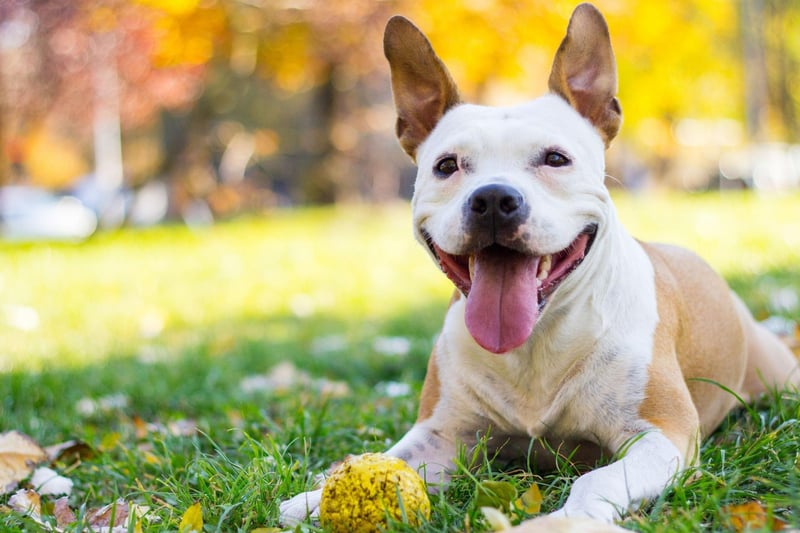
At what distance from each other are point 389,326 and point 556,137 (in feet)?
11.1

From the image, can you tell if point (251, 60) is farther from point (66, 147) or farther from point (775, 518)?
point (66, 147)

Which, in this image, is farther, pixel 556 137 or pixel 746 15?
pixel 746 15

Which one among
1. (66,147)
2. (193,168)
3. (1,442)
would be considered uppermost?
(1,442)

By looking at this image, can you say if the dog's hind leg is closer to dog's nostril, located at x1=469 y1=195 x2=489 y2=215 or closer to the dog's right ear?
the dog's right ear

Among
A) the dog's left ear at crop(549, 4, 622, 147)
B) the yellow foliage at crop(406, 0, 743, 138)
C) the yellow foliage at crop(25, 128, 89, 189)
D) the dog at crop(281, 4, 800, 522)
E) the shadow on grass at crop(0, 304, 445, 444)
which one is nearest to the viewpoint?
the dog at crop(281, 4, 800, 522)

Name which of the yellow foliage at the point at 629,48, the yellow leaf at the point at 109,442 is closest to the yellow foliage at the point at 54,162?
the yellow foliage at the point at 629,48

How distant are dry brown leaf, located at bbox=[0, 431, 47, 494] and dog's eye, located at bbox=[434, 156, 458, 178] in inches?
68.8

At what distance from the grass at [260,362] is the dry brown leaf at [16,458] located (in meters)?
0.14

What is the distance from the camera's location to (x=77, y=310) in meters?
6.95

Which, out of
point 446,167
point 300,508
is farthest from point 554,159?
point 300,508

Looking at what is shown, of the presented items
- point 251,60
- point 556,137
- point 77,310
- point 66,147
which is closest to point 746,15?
point 251,60

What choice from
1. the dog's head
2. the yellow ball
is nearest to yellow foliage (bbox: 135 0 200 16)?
the dog's head

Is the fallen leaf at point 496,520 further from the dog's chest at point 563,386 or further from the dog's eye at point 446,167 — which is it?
the dog's eye at point 446,167

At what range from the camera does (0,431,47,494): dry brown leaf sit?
120 inches
